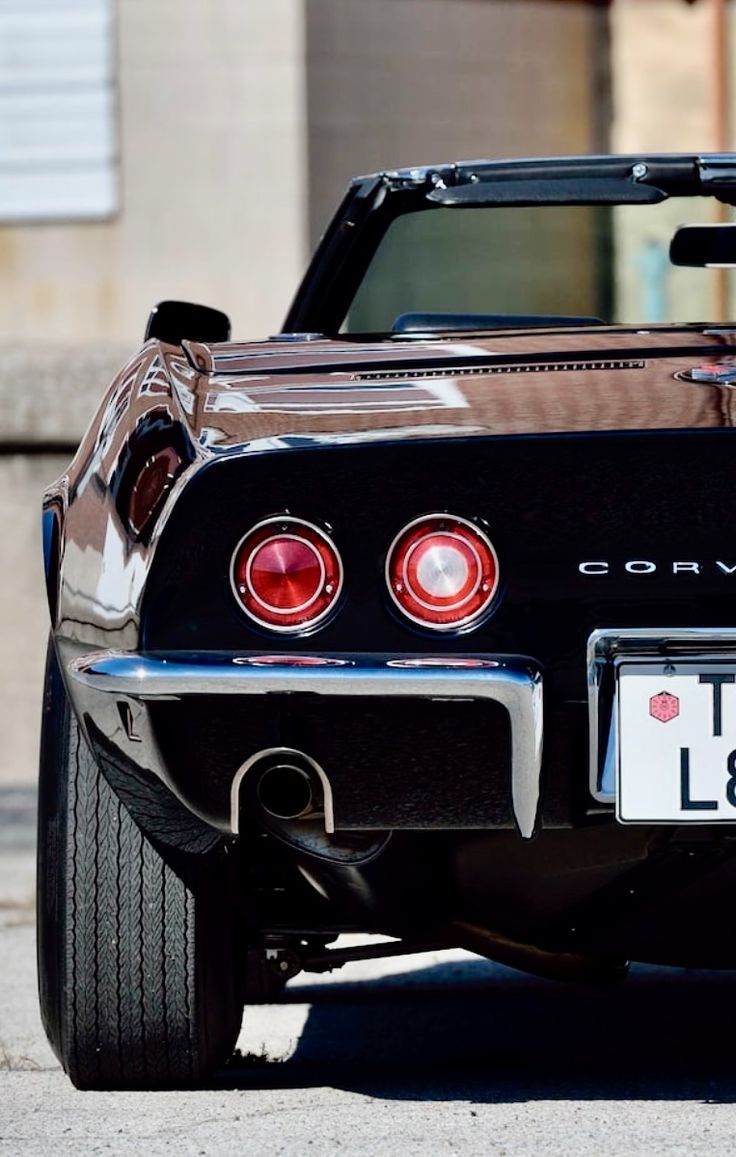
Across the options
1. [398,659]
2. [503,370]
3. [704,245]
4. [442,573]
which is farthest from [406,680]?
[704,245]

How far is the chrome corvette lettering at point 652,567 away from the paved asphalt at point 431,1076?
2.39 ft

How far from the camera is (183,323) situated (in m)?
3.91

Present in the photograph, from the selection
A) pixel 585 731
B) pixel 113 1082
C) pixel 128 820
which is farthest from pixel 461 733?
pixel 113 1082

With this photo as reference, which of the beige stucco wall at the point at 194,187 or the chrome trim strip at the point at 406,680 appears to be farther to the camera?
the beige stucco wall at the point at 194,187

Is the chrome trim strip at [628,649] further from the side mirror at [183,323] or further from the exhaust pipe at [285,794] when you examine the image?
the side mirror at [183,323]

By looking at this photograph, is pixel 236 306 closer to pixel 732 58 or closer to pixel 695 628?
pixel 732 58

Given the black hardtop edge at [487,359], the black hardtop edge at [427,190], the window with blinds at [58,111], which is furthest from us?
the window with blinds at [58,111]

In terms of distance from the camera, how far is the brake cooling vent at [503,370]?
9.86 feet

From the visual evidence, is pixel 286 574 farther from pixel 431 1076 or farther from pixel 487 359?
pixel 431 1076

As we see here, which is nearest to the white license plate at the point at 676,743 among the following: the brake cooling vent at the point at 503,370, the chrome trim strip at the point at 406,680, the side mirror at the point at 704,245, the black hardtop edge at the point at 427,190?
the chrome trim strip at the point at 406,680

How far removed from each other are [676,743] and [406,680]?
34cm

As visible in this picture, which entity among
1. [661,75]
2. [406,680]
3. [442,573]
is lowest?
[406,680]

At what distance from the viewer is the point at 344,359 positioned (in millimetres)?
3182

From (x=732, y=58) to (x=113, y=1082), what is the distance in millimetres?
8169
